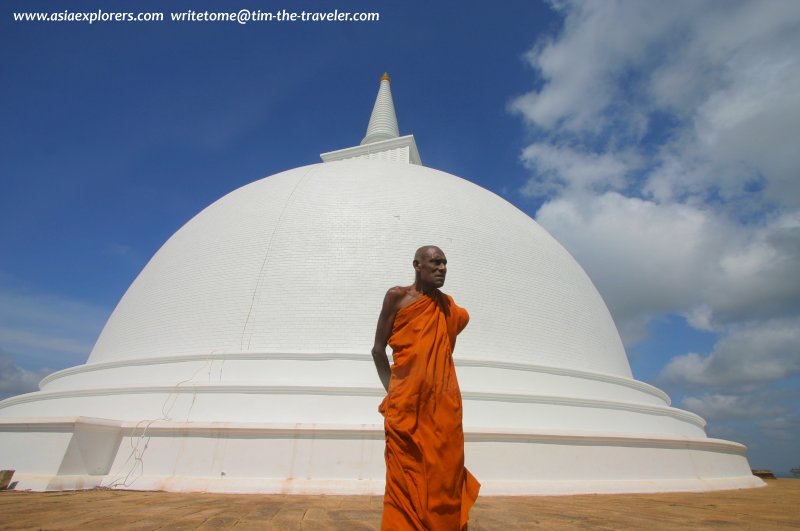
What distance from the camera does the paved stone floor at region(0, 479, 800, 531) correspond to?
12.9 ft

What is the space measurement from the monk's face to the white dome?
238 inches

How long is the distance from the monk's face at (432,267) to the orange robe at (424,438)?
0.23m

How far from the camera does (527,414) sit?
8.43m

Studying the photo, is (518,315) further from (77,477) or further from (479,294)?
(77,477)

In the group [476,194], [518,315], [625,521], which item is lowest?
[625,521]

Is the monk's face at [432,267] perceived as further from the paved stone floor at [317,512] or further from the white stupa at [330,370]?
the white stupa at [330,370]

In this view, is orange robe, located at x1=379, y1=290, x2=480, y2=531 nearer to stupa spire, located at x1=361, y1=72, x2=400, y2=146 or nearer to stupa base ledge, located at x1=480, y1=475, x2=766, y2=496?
stupa base ledge, located at x1=480, y1=475, x2=766, y2=496

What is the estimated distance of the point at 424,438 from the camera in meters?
2.34

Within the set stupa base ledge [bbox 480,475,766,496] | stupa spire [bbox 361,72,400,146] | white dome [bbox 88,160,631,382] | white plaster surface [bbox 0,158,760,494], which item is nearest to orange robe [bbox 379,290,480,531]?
white plaster surface [bbox 0,158,760,494]

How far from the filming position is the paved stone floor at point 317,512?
393 cm

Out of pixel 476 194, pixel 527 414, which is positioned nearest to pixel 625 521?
pixel 527 414

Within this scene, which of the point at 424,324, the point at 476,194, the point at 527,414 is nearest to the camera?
the point at 424,324

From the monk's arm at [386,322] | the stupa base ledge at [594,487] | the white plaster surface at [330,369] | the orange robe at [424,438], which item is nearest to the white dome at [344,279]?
the white plaster surface at [330,369]

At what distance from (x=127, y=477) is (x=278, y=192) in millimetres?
7207
